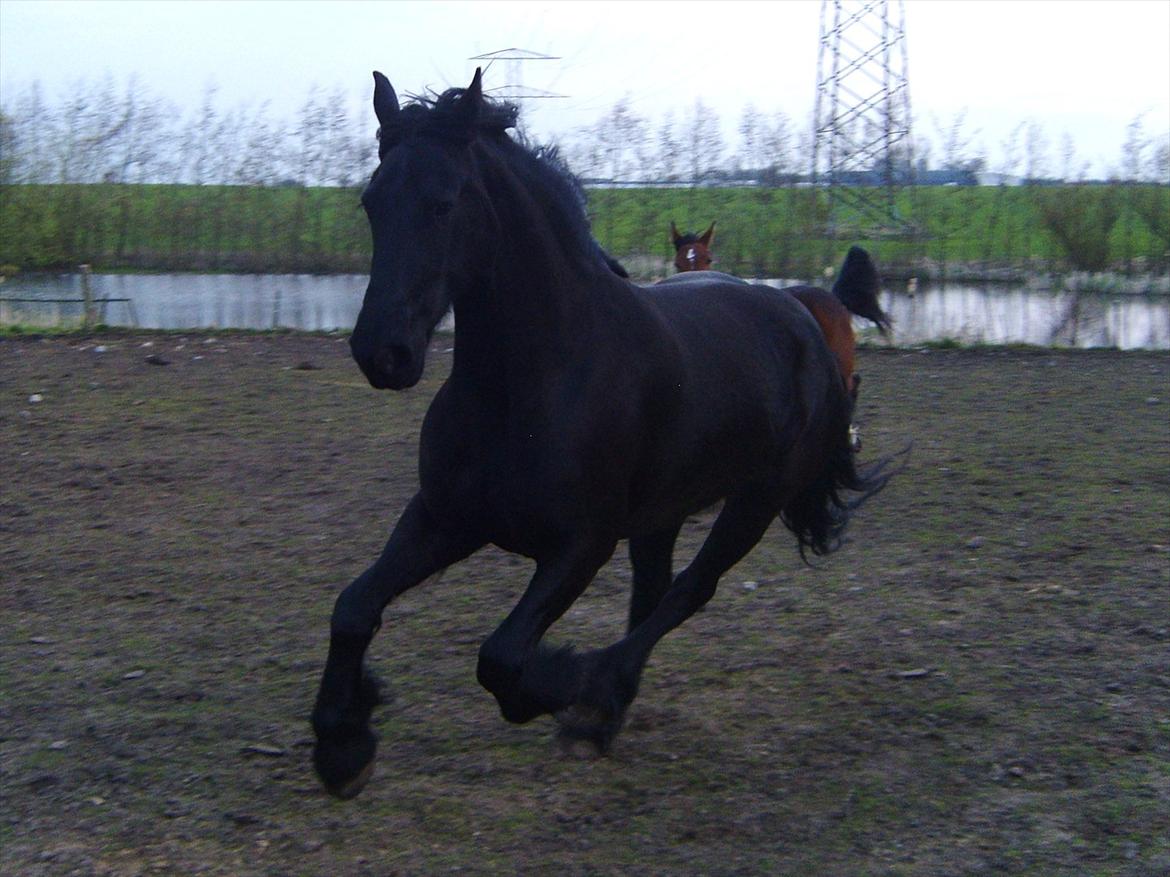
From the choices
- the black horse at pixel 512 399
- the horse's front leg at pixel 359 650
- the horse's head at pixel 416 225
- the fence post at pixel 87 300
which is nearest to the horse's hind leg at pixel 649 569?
the black horse at pixel 512 399

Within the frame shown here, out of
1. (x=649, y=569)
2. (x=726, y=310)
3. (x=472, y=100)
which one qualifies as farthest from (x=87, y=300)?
(x=472, y=100)

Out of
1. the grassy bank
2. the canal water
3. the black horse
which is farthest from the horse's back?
the grassy bank

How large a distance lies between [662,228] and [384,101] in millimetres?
16500

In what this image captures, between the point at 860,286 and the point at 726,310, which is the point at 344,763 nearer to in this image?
the point at 726,310

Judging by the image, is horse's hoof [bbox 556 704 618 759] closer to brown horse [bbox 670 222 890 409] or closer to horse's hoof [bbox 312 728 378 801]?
horse's hoof [bbox 312 728 378 801]

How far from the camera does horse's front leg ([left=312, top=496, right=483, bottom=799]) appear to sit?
350 cm

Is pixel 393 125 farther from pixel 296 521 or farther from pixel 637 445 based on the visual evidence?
pixel 296 521

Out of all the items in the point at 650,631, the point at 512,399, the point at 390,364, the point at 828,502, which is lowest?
the point at 650,631

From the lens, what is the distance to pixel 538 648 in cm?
367

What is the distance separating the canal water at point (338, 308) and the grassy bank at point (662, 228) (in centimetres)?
47

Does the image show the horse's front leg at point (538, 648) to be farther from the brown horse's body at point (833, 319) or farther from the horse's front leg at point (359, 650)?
the brown horse's body at point (833, 319)

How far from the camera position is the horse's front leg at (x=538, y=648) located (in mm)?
3473

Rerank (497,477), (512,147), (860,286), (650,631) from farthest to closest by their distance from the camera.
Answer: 1. (860,286)
2. (650,631)
3. (512,147)
4. (497,477)

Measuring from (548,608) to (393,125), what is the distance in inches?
53.6
